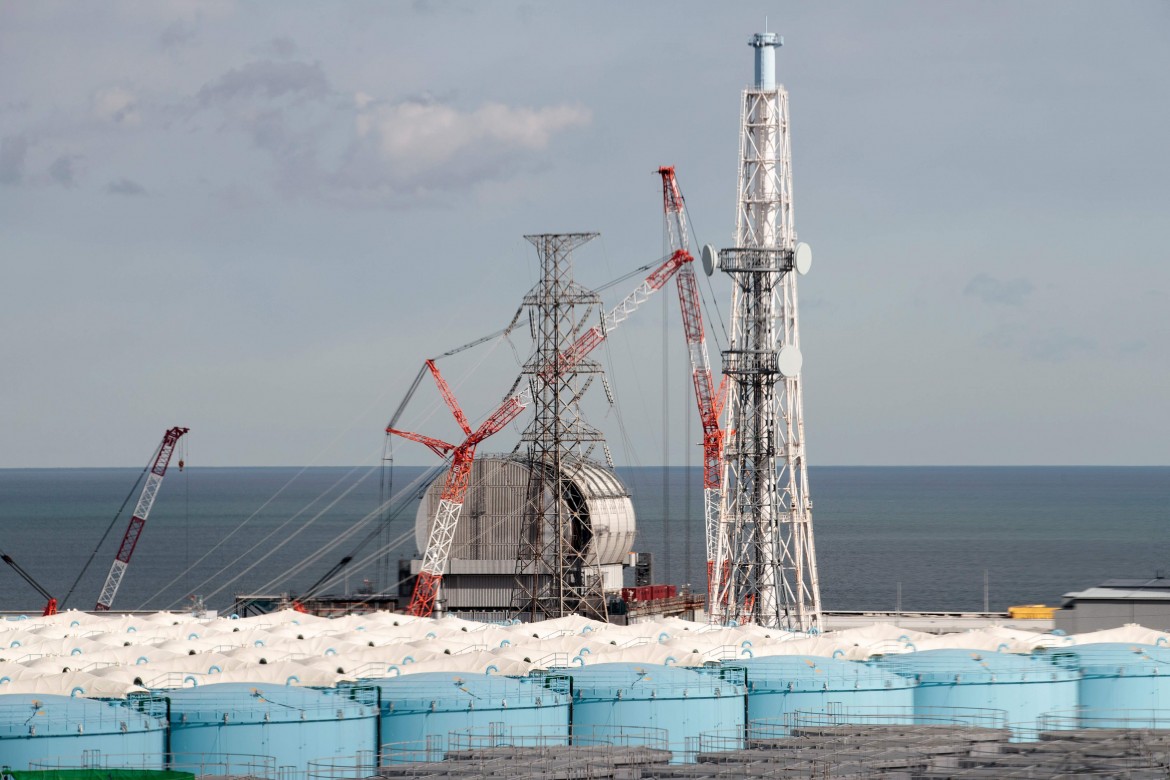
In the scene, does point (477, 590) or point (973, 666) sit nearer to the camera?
point (973, 666)

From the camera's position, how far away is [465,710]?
50.6 m

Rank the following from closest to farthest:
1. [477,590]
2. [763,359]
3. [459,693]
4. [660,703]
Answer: [459,693]
[660,703]
[763,359]
[477,590]

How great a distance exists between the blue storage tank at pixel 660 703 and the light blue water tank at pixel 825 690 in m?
0.98

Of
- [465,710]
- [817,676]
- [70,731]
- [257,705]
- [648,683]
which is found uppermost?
[817,676]

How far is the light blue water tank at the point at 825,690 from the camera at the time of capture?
54.0 meters

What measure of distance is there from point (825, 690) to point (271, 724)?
56.9 ft

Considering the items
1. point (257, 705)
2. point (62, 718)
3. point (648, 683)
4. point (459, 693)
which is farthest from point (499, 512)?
point (62, 718)

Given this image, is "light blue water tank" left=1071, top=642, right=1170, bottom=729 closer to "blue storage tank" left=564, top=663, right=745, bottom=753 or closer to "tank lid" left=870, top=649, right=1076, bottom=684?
"tank lid" left=870, top=649, right=1076, bottom=684

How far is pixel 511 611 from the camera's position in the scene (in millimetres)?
102375

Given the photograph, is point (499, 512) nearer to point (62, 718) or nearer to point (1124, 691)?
point (1124, 691)

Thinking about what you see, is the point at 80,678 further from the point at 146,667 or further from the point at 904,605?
the point at 904,605

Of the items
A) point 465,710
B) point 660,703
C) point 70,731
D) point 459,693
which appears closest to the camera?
point 70,731

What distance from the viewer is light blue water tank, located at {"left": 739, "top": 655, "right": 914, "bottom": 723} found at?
54.0m

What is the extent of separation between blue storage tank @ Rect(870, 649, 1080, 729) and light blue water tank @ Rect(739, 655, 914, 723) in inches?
40.0
